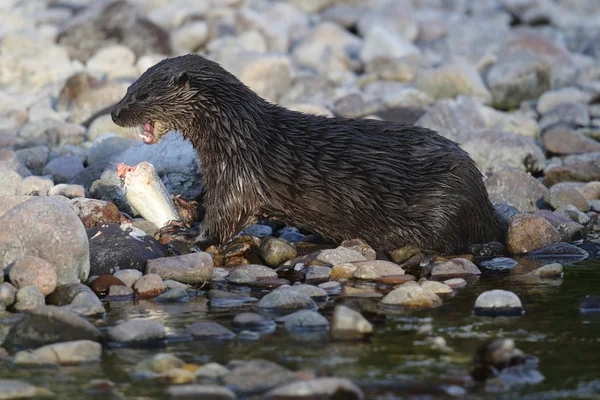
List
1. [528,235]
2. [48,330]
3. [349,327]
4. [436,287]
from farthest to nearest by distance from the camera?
[528,235] < [436,287] < [349,327] < [48,330]

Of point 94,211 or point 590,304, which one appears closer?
point 590,304

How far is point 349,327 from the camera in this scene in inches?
213

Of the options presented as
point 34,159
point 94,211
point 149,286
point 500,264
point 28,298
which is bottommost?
point 28,298

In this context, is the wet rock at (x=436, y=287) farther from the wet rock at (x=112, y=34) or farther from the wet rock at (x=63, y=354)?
the wet rock at (x=112, y=34)

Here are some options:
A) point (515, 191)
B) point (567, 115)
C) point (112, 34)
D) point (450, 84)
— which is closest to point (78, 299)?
point (515, 191)

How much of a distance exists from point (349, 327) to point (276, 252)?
2230 millimetres

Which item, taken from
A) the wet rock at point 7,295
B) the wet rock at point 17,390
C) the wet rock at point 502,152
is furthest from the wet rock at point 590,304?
the wet rock at point 502,152

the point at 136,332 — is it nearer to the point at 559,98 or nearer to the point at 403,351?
the point at 403,351

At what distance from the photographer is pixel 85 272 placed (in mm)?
6609

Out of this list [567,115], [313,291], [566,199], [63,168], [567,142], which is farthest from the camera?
[567,115]

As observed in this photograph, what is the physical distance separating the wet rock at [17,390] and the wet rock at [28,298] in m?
1.57

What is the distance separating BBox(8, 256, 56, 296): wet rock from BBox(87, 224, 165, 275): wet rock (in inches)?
26.1

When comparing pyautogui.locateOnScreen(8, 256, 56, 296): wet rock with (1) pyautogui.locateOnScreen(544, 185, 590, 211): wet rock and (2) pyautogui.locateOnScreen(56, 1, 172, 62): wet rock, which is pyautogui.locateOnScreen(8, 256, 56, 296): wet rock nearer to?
(1) pyautogui.locateOnScreen(544, 185, 590, 211): wet rock

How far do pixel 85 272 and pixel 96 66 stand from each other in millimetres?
9757
